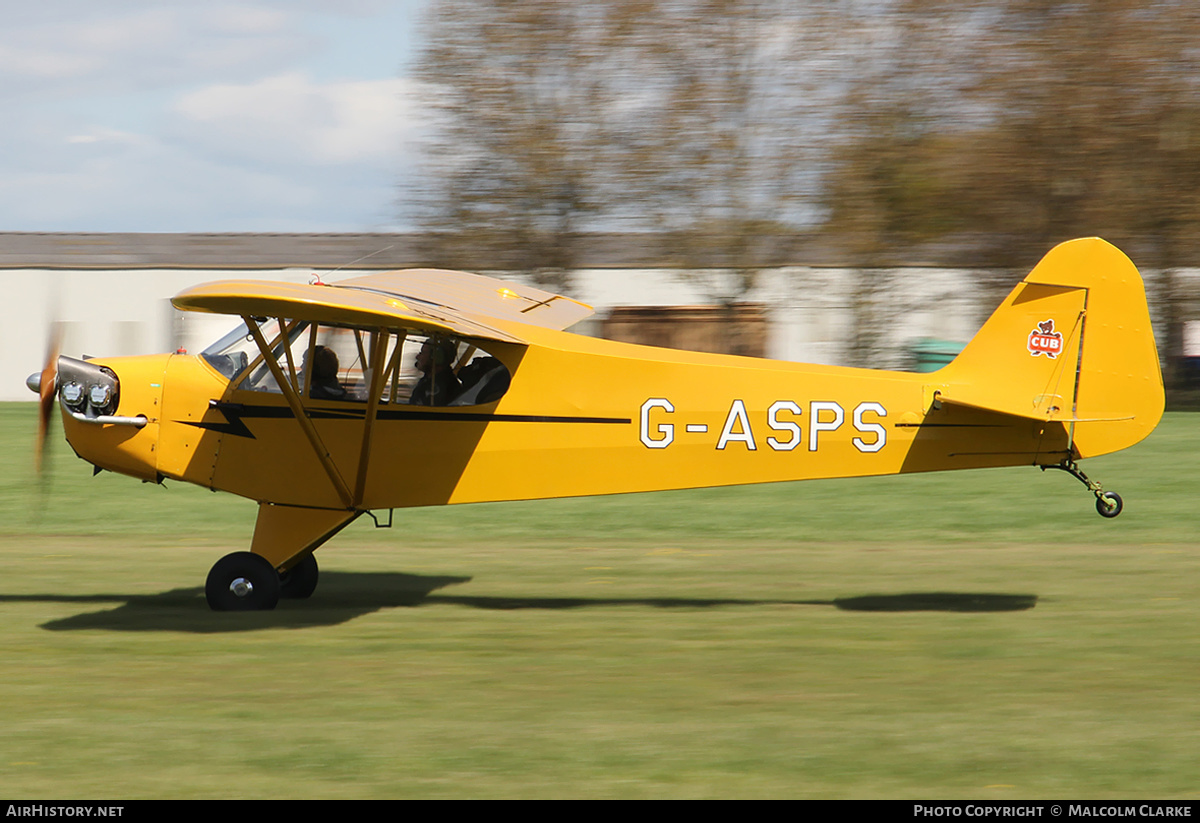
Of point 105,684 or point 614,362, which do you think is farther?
point 614,362

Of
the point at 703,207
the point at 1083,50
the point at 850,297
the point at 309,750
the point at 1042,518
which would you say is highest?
the point at 1083,50

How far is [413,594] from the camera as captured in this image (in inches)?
388

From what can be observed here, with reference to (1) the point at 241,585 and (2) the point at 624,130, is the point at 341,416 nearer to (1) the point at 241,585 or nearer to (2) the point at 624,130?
(1) the point at 241,585

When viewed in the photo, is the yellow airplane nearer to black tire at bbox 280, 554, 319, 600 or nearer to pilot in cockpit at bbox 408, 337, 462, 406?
pilot in cockpit at bbox 408, 337, 462, 406

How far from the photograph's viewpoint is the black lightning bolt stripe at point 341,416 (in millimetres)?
8773

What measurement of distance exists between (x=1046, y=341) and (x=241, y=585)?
5.92 metres

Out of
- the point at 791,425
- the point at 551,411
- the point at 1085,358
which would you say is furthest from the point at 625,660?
the point at 1085,358

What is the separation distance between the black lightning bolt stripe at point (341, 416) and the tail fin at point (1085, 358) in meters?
2.81

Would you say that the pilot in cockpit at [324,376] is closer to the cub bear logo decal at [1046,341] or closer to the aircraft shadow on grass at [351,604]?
the aircraft shadow on grass at [351,604]

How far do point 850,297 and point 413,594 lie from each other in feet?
60.9

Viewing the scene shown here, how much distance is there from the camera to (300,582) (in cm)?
959

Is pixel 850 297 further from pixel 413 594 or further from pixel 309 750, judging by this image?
pixel 309 750

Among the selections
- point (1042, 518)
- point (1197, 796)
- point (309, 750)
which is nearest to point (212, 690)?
point (309, 750)

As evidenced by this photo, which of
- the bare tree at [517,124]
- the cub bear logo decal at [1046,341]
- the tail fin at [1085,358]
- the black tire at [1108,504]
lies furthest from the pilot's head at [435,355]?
the bare tree at [517,124]
